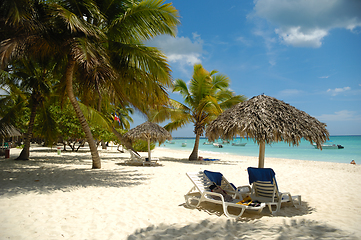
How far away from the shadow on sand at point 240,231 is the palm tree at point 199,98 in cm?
1080

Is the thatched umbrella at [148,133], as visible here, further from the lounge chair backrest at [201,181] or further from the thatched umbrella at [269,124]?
the lounge chair backrest at [201,181]

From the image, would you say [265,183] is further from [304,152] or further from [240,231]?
[304,152]

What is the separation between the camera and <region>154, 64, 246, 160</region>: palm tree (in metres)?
14.5

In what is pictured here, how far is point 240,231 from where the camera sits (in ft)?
10.7

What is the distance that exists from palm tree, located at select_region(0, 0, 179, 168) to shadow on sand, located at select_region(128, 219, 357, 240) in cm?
455

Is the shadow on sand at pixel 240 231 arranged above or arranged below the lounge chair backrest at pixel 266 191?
below

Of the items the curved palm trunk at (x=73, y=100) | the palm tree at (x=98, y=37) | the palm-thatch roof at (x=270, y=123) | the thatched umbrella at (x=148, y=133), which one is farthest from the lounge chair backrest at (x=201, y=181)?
the thatched umbrella at (x=148, y=133)

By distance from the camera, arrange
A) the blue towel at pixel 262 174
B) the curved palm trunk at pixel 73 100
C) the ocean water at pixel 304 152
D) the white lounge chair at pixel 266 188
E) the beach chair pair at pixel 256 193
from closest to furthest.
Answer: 1. the beach chair pair at pixel 256 193
2. the white lounge chair at pixel 266 188
3. the blue towel at pixel 262 174
4. the curved palm trunk at pixel 73 100
5. the ocean water at pixel 304 152

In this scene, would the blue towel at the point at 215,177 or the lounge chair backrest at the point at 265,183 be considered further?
the blue towel at the point at 215,177

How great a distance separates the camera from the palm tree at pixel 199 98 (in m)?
14.5

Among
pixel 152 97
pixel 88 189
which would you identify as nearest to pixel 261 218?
→ pixel 88 189

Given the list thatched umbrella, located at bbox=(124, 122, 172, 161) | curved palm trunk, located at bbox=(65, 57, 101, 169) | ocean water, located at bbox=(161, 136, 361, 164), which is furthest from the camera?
ocean water, located at bbox=(161, 136, 361, 164)

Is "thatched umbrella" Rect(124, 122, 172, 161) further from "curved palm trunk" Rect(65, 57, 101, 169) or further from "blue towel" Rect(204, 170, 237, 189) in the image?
"blue towel" Rect(204, 170, 237, 189)

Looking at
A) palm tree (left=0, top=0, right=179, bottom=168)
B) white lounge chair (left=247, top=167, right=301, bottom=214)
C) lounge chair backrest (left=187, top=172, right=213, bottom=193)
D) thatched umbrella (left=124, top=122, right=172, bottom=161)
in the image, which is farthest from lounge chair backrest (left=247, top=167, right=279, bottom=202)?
thatched umbrella (left=124, top=122, right=172, bottom=161)
